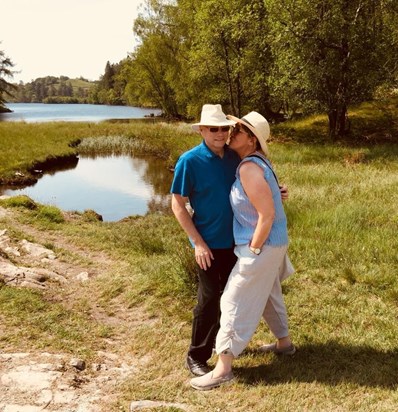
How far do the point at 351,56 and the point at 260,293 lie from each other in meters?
18.4

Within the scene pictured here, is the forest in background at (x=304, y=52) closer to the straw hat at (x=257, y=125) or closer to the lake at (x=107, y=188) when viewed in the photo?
the lake at (x=107, y=188)

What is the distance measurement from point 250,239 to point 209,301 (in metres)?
0.75

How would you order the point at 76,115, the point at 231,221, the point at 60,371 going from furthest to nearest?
the point at 76,115 → the point at 60,371 → the point at 231,221

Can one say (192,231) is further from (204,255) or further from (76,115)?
(76,115)

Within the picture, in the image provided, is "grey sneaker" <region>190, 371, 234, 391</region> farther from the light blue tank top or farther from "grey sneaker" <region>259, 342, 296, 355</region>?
the light blue tank top

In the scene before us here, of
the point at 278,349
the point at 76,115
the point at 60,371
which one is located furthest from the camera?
the point at 76,115

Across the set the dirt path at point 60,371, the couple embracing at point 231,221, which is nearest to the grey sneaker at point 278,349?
the couple embracing at point 231,221

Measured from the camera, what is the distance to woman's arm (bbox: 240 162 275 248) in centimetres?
347

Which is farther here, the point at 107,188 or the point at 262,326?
the point at 107,188

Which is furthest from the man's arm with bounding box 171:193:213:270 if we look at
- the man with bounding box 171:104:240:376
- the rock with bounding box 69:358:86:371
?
the rock with bounding box 69:358:86:371

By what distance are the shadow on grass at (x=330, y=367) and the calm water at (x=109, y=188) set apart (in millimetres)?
9957

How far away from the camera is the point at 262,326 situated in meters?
5.09

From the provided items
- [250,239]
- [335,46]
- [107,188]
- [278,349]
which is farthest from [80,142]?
[250,239]

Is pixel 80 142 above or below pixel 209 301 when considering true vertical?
below
